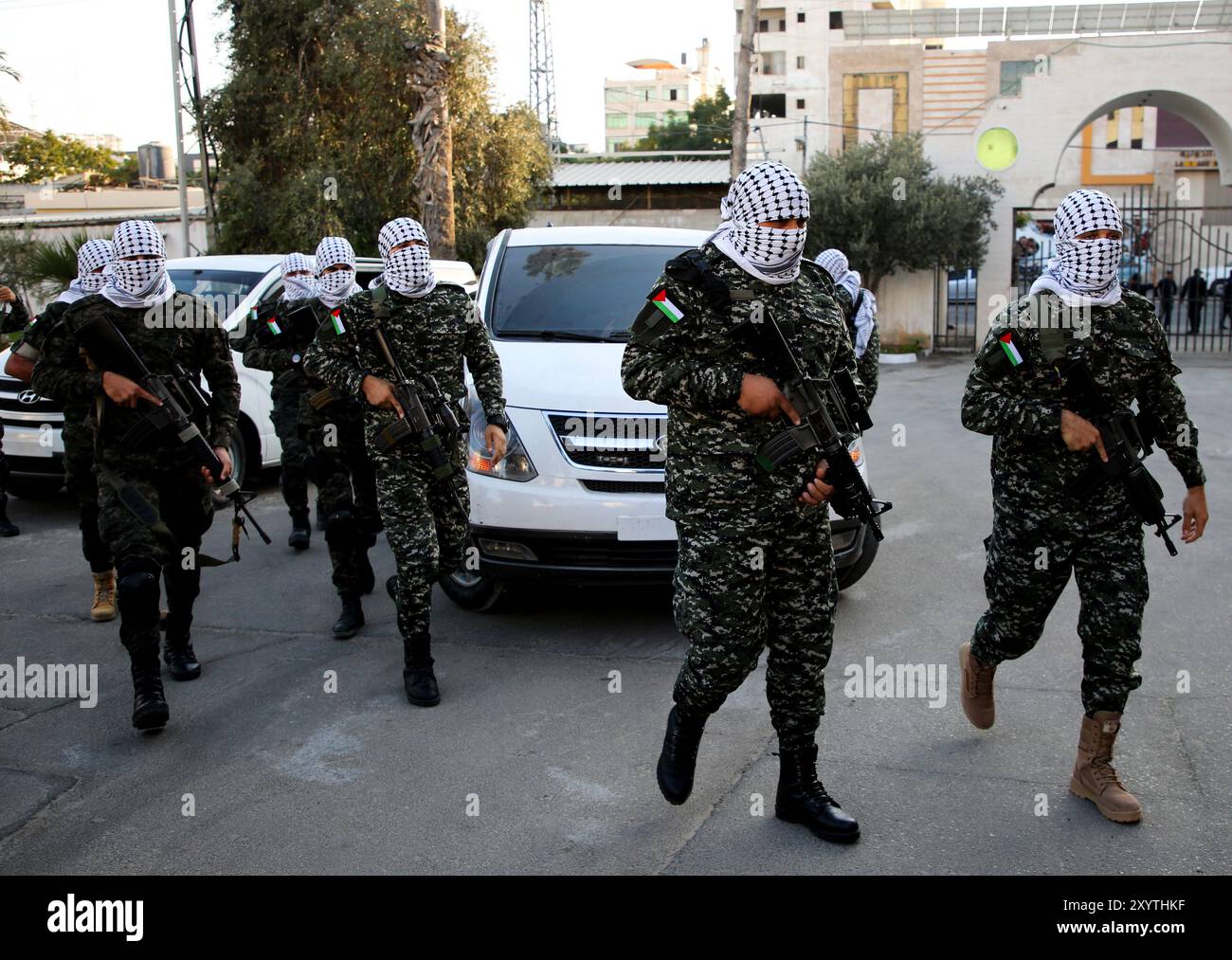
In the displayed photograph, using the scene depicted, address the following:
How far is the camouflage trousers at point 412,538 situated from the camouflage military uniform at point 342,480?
43.3 inches

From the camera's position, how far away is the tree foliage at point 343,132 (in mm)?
18656

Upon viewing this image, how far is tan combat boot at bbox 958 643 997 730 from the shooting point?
4410mm

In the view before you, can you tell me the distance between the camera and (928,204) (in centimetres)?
2095

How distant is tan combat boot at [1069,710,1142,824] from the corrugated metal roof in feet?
99.3

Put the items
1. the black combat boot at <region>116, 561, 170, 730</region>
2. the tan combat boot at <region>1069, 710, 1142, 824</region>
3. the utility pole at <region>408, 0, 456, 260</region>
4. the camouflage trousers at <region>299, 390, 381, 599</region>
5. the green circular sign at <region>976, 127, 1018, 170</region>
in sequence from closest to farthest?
the tan combat boot at <region>1069, 710, 1142, 824</region> < the black combat boot at <region>116, 561, 170, 730</region> < the camouflage trousers at <region>299, 390, 381, 599</region> < the utility pole at <region>408, 0, 456, 260</region> < the green circular sign at <region>976, 127, 1018, 170</region>

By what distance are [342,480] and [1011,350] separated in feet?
12.3

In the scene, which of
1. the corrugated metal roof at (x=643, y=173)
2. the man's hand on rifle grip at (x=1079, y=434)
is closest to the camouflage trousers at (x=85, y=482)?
the man's hand on rifle grip at (x=1079, y=434)

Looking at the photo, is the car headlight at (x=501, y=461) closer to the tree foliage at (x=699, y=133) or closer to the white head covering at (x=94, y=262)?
the white head covering at (x=94, y=262)

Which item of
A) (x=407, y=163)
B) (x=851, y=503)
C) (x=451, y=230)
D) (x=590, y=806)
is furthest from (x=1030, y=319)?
(x=407, y=163)

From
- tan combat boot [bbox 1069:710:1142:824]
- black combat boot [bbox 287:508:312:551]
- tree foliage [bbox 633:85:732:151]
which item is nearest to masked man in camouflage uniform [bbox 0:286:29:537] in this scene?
black combat boot [bbox 287:508:312:551]

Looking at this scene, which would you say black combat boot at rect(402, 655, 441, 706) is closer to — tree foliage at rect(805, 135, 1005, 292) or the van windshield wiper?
the van windshield wiper

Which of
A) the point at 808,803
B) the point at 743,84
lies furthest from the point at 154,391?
the point at 743,84

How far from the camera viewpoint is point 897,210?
69.8 feet

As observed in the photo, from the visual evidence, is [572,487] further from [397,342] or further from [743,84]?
[743,84]
